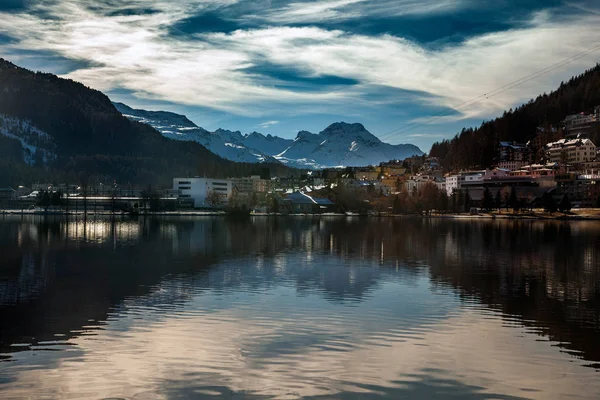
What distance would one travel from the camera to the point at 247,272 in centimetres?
3381

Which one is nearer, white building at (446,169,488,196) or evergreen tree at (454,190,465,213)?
evergreen tree at (454,190,465,213)

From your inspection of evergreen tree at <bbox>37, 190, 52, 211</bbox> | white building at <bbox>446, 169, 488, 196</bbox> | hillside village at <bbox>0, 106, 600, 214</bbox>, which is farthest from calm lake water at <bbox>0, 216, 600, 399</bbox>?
white building at <bbox>446, 169, 488, 196</bbox>

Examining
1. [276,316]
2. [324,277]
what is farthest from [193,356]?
[324,277]

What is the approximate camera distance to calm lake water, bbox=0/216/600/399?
13461mm

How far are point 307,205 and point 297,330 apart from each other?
158943mm

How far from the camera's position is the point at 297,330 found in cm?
1884

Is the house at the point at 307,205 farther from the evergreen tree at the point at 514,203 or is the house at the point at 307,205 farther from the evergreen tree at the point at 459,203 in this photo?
the evergreen tree at the point at 514,203

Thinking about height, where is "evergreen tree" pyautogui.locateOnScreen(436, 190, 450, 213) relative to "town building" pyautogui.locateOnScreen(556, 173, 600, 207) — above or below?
below

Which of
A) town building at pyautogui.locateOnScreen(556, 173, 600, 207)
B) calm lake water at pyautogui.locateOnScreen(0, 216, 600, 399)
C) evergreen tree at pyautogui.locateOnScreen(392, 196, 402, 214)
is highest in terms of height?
town building at pyautogui.locateOnScreen(556, 173, 600, 207)

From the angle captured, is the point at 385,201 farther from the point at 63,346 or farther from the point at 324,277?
the point at 63,346

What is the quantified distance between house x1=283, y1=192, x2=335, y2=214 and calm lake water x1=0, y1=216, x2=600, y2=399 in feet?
441

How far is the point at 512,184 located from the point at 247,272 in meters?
161

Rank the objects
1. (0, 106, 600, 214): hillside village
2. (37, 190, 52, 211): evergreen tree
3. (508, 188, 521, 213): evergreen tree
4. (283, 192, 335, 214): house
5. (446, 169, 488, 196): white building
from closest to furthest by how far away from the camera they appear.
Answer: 1. (508, 188, 521, 213): evergreen tree
2. (0, 106, 600, 214): hillside village
3. (37, 190, 52, 211): evergreen tree
4. (283, 192, 335, 214): house
5. (446, 169, 488, 196): white building

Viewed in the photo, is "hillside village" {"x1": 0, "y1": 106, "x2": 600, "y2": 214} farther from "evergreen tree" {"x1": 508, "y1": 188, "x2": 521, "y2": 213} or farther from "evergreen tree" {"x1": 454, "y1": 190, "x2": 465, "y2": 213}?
"evergreen tree" {"x1": 508, "y1": 188, "x2": 521, "y2": 213}
